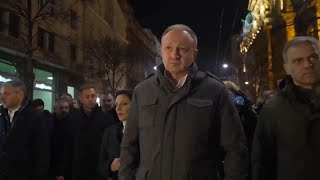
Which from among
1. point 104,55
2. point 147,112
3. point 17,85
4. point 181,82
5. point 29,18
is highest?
point 104,55

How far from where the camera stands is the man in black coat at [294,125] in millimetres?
3170

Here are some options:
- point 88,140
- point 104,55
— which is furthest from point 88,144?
point 104,55

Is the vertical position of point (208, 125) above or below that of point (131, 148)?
above

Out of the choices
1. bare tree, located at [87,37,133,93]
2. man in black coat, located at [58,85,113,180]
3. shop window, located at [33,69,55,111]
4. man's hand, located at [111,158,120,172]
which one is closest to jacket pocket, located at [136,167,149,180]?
man's hand, located at [111,158,120,172]

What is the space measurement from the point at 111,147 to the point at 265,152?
2.38 m

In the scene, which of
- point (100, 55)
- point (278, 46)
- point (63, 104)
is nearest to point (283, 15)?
point (278, 46)

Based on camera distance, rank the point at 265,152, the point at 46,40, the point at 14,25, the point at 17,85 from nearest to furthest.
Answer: the point at 265,152
the point at 17,85
the point at 14,25
the point at 46,40

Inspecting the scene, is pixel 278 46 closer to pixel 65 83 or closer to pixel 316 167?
pixel 65 83

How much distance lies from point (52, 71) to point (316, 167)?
103ft

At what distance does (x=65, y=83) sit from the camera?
35.2 meters

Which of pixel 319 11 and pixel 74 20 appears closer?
pixel 319 11

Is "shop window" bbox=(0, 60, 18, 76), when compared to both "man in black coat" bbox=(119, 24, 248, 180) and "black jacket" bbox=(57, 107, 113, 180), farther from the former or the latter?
"man in black coat" bbox=(119, 24, 248, 180)

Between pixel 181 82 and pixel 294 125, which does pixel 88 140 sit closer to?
pixel 181 82

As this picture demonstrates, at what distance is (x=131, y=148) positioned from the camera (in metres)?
3.30
